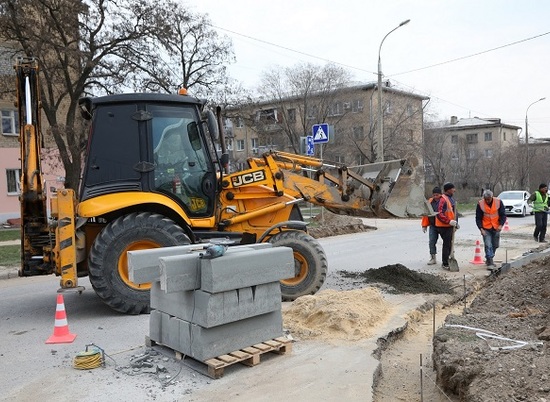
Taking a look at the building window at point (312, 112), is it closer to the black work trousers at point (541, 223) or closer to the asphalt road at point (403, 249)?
the asphalt road at point (403, 249)

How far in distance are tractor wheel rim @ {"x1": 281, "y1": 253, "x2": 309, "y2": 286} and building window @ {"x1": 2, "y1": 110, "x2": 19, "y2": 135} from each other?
26248 millimetres

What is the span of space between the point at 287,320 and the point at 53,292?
4915 mm

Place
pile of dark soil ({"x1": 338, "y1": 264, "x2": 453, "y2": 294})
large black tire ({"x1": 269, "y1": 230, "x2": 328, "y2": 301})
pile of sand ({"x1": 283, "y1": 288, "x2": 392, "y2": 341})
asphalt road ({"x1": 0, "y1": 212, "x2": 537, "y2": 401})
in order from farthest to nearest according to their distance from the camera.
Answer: pile of dark soil ({"x1": 338, "y1": 264, "x2": 453, "y2": 294}), large black tire ({"x1": 269, "y1": 230, "x2": 328, "y2": 301}), pile of sand ({"x1": 283, "y1": 288, "x2": 392, "y2": 341}), asphalt road ({"x1": 0, "y1": 212, "x2": 537, "y2": 401})

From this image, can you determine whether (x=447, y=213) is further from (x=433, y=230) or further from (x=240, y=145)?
(x=240, y=145)

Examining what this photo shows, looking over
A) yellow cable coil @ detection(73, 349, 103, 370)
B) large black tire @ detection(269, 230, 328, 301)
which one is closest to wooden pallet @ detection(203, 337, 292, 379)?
yellow cable coil @ detection(73, 349, 103, 370)

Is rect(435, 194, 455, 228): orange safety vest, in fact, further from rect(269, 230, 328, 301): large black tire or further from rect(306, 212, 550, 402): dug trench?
rect(269, 230, 328, 301): large black tire

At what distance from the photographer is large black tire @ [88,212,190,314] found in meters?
6.88

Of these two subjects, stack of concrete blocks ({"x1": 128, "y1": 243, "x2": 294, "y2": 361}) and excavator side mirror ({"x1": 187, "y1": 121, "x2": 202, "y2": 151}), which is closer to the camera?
stack of concrete blocks ({"x1": 128, "y1": 243, "x2": 294, "y2": 361})

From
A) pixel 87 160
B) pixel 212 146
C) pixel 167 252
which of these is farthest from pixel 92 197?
pixel 167 252

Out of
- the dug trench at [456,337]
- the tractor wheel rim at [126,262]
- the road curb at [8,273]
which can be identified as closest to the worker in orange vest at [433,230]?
the dug trench at [456,337]

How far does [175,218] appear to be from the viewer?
7.48 metres

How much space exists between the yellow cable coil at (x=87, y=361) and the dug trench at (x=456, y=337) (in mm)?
2164

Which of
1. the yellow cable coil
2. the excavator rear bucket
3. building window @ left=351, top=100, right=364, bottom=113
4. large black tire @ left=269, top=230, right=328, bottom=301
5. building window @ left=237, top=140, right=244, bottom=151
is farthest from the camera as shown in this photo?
building window @ left=237, top=140, right=244, bottom=151

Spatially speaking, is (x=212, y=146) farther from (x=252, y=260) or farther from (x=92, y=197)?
(x=252, y=260)
